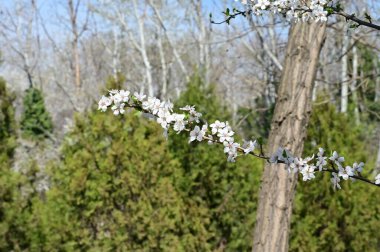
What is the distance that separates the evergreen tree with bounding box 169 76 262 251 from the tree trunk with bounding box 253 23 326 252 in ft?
7.03

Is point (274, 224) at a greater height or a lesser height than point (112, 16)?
lesser

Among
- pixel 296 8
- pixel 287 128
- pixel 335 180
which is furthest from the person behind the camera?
pixel 287 128

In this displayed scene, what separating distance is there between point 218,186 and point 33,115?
68.6 feet

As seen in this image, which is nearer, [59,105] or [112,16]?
[112,16]

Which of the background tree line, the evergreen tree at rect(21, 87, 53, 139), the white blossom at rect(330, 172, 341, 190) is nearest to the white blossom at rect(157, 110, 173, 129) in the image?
the white blossom at rect(330, 172, 341, 190)

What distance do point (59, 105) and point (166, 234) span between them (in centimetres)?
4219

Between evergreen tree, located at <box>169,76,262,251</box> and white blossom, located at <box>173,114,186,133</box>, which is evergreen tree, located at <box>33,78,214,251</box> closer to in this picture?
evergreen tree, located at <box>169,76,262,251</box>

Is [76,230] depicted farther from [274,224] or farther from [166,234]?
[274,224]

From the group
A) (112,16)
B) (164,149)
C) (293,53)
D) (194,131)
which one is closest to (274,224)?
(293,53)

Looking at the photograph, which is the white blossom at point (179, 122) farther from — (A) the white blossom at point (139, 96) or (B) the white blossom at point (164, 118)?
(A) the white blossom at point (139, 96)

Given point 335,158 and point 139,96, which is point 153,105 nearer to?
point 139,96

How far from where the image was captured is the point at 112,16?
2055 cm

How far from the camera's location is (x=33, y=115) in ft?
81.2

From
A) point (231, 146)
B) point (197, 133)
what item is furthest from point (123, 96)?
point (231, 146)
